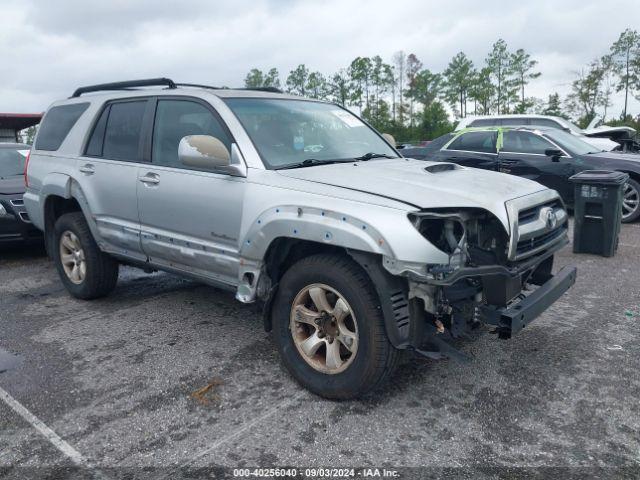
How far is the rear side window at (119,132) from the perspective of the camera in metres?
4.38

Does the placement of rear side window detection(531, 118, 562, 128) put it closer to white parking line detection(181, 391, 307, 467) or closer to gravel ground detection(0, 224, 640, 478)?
gravel ground detection(0, 224, 640, 478)

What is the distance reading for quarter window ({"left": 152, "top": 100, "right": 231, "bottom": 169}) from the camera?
12.7ft

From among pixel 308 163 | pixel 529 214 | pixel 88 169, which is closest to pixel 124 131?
pixel 88 169

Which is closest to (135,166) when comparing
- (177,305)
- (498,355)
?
(177,305)

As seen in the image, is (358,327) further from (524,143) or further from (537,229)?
(524,143)

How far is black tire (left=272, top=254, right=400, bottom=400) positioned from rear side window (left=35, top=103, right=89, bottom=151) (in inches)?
120

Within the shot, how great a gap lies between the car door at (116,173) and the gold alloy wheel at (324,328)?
174 cm

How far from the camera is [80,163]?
4816 mm

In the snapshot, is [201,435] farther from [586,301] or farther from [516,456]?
[586,301]

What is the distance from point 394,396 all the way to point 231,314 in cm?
192

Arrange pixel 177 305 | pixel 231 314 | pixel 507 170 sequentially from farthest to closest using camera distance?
pixel 507 170, pixel 177 305, pixel 231 314

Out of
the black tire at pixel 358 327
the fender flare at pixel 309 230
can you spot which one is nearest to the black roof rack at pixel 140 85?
the fender flare at pixel 309 230

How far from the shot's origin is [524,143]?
9.41 m

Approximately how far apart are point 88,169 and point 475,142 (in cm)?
717
